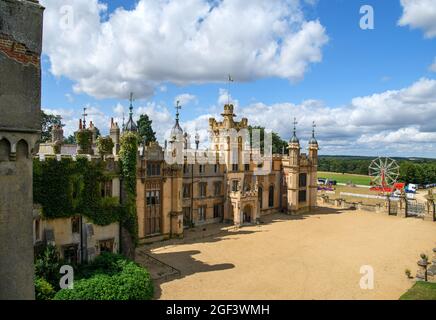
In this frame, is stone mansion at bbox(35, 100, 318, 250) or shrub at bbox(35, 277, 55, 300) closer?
shrub at bbox(35, 277, 55, 300)

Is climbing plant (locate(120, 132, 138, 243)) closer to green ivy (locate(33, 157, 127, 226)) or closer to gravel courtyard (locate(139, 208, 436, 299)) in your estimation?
green ivy (locate(33, 157, 127, 226))

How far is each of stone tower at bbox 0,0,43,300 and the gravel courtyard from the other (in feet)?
42.0

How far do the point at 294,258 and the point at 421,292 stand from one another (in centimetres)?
1021

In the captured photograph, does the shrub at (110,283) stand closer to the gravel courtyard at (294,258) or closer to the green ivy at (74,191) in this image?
the gravel courtyard at (294,258)

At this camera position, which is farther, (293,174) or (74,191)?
(293,174)

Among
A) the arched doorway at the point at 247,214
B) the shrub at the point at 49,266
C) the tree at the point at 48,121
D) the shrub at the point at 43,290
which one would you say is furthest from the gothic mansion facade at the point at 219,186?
the tree at the point at 48,121

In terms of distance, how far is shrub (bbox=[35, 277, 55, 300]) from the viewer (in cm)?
1826

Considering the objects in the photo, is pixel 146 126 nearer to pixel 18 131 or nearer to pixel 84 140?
pixel 84 140

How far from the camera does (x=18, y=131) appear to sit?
33.2 feet

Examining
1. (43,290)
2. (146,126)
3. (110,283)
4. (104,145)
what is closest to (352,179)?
(146,126)

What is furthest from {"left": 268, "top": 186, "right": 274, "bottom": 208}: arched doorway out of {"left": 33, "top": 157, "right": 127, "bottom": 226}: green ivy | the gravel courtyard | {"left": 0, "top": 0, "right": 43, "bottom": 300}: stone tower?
{"left": 0, "top": 0, "right": 43, "bottom": 300}: stone tower

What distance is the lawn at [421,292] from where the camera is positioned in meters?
21.4

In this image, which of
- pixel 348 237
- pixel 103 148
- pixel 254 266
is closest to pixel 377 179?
pixel 348 237

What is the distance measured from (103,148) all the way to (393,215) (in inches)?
1815
